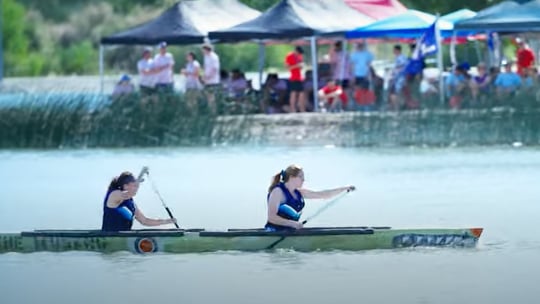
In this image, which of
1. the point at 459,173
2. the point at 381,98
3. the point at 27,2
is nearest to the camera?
the point at 459,173

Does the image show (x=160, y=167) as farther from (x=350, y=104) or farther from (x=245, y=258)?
(x=245, y=258)

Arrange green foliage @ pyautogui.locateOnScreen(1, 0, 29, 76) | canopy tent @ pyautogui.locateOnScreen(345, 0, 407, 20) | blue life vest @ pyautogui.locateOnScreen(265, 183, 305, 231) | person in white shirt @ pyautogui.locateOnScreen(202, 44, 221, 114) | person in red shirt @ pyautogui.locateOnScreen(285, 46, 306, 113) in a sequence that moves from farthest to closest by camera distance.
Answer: green foliage @ pyautogui.locateOnScreen(1, 0, 29, 76) → canopy tent @ pyautogui.locateOnScreen(345, 0, 407, 20) → person in red shirt @ pyautogui.locateOnScreen(285, 46, 306, 113) → person in white shirt @ pyautogui.locateOnScreen(202, 44, 221, 114) → blue life vest @ pyautogui.locateOnScreen(265, 183, 305, 231)

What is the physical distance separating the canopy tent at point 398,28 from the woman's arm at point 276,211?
56.2 ft

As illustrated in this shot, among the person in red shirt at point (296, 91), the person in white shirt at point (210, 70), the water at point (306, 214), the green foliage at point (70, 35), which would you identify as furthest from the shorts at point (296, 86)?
the green foliage at point (70, 35)

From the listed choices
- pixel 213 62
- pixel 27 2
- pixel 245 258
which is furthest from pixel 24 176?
pixel 27 2

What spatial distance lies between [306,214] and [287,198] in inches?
256

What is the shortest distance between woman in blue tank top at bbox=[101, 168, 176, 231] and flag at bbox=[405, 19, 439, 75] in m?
16.7

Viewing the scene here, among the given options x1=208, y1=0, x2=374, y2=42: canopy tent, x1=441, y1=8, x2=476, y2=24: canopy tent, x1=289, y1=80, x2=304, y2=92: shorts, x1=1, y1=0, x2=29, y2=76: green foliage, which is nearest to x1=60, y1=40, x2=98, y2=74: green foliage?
x1=1, y1=0, x2=29, y2=76: green foliage

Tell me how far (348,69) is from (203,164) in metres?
5.31

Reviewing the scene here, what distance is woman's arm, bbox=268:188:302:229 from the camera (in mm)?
22703

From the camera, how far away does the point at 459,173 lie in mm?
33969

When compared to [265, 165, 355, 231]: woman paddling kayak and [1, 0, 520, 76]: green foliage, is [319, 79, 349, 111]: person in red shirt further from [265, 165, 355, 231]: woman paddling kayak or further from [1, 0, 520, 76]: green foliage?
[1, 0, 520, 76]: green foliage

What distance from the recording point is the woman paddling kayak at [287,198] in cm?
2272

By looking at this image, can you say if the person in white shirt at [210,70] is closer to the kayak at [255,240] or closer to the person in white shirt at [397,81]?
the person in white shirt at [397,81]
